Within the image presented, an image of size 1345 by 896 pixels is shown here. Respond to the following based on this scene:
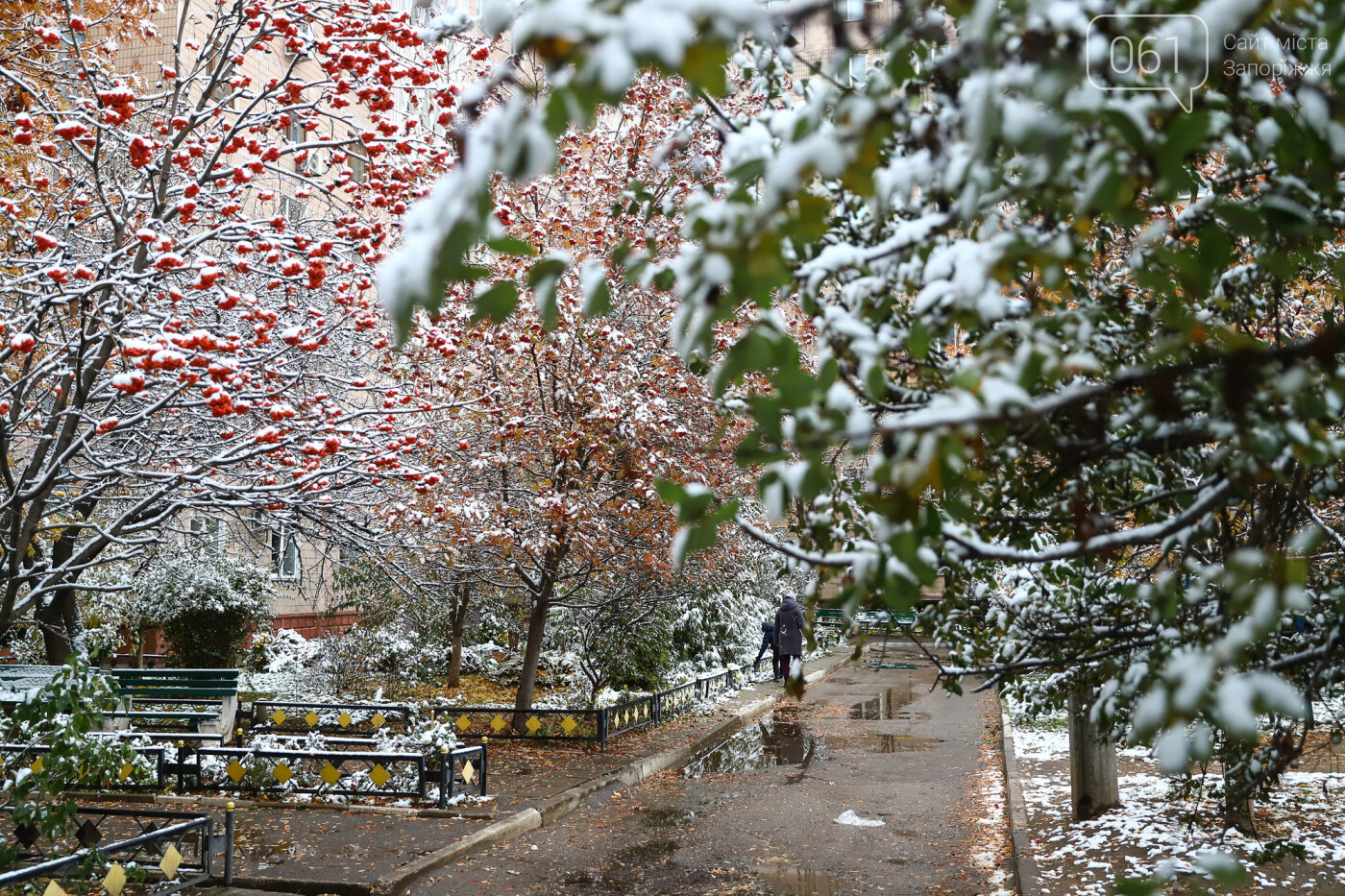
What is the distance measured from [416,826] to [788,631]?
11.7 metres

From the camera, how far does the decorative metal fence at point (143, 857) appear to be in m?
5.66

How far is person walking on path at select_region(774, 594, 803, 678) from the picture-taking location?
18.7 metres

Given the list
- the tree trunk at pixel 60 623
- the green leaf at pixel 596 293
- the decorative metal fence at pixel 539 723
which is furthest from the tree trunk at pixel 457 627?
the green leaf at pixel 596 293

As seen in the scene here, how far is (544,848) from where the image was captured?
8.26m

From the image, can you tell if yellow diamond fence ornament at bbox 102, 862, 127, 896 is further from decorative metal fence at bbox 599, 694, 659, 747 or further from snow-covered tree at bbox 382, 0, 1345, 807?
decorative metal fence at bbox 599, 694, 659, 747

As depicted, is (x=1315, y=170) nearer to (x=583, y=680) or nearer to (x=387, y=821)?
(x=387, y=821)

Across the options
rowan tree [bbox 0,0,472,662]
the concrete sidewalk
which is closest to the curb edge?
the concrete sidewalk

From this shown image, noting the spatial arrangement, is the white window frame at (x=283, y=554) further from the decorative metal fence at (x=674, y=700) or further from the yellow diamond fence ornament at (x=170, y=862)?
the decorative metal fence at (x=674, y=700)

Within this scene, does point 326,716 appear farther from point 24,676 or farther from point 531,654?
point 24,676

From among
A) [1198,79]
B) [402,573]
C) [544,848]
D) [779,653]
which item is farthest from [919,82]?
[779,653]

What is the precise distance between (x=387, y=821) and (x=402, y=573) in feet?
8.22

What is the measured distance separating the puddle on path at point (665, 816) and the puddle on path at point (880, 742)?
418cm

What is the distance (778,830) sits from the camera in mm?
8984

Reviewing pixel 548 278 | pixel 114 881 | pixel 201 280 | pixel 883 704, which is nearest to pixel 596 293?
pixel 548 278
